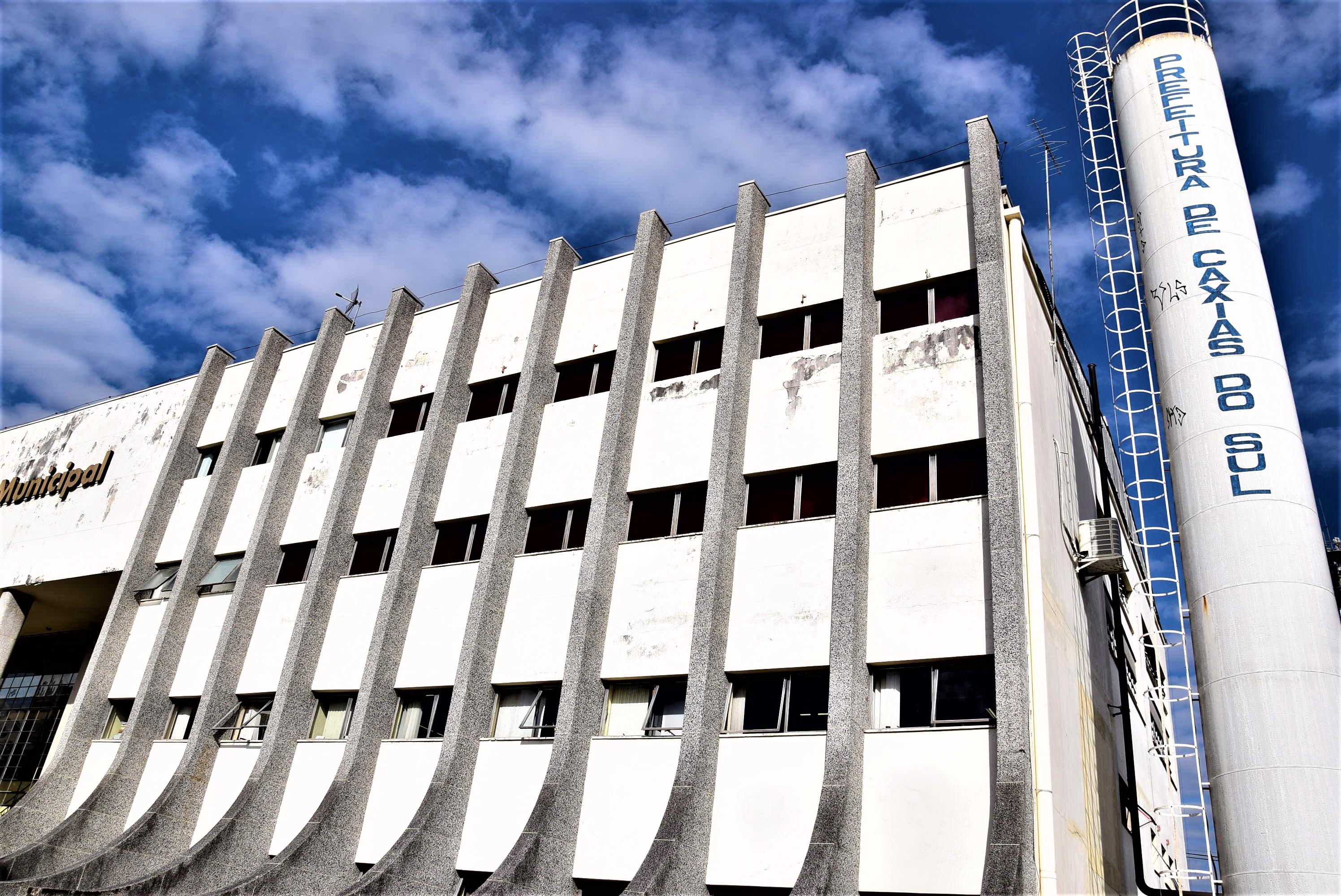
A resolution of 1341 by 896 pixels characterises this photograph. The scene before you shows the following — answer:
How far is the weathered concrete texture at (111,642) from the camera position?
2425 centimetres

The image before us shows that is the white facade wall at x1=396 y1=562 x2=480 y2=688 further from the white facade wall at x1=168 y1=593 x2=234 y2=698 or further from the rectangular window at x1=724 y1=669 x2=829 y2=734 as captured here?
the rectangular window at x1=724 y1=669 x2=829 y2=734

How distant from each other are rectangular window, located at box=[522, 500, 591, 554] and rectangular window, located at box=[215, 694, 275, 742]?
7.61 metres

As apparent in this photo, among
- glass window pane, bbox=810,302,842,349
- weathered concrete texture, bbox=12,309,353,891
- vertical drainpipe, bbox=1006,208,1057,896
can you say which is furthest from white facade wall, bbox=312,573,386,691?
vertical drainpipe, bbox=1006,208,1057,896

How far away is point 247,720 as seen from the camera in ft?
79.8

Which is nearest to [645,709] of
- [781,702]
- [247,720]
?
[781,702]

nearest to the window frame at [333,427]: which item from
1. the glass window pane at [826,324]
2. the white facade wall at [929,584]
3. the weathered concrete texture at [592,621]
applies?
the weathered concrete texture at [592,621]

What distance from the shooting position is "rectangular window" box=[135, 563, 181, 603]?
27.8 m

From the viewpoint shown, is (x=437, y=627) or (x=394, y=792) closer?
(x=394, y=792)

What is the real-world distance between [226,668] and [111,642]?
196 inches

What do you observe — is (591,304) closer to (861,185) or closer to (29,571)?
(861,185)

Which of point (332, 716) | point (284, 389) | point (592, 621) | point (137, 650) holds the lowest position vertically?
point (332, 716)

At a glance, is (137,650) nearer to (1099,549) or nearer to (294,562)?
(294,562)

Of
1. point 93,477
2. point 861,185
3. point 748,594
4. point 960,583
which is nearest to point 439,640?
point 748,594

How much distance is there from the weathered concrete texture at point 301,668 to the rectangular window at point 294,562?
132 centimetres
